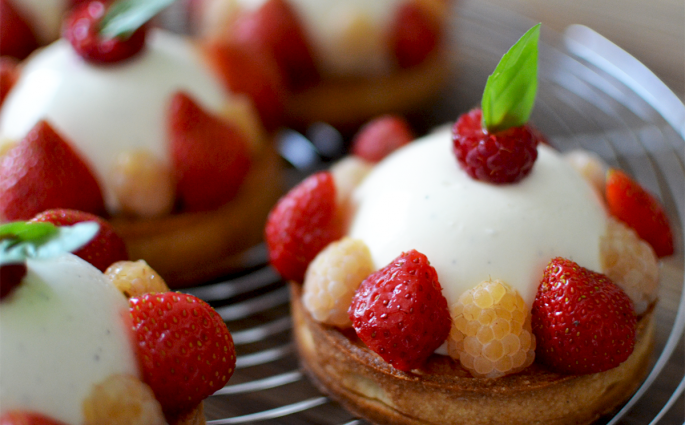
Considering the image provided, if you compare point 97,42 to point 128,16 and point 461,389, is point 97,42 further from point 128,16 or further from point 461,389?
point 461,389

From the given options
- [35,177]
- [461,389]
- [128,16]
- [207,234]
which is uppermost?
[128,16]

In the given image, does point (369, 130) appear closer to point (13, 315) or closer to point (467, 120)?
point (467, 120)

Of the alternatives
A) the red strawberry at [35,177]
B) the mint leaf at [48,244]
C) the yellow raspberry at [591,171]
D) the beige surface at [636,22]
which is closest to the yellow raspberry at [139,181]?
the red strawberry at [35,177]

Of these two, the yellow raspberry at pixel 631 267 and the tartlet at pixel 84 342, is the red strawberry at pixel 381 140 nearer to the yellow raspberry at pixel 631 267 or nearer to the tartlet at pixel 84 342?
the yellow raspberry at pixel 631 267

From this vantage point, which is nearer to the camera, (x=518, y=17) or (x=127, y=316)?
(x=127, y=316)

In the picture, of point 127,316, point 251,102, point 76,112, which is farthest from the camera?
point 251,102

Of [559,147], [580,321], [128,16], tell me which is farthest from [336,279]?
[559,147]

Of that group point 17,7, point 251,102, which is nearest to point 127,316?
point 251,102

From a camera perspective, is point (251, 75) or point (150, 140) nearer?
point (150, 140)

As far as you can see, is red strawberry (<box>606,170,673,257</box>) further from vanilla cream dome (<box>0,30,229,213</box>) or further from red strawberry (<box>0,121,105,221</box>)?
red strawberry (<box>0,121,105,221</box>)
